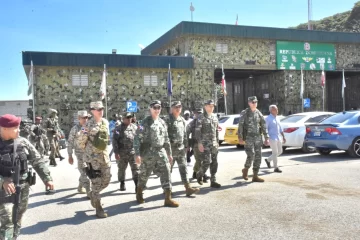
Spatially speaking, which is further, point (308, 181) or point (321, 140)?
point (321, 140)

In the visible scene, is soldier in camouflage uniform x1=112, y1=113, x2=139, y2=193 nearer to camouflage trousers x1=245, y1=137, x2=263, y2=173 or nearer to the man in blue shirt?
camouflage trousers x1=245, y1=137, x2=263, y2=173

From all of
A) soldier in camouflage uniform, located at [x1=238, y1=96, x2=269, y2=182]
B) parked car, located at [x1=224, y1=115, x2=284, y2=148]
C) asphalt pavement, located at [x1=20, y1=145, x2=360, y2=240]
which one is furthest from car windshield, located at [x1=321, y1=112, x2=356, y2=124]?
soldier in camouflage uniform, located at [x1=238, y1=96, x2=269, y2=182]

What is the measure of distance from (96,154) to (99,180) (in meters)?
0.41

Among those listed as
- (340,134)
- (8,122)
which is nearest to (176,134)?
(8,122)

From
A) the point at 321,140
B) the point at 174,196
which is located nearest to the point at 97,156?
the point at 174,196

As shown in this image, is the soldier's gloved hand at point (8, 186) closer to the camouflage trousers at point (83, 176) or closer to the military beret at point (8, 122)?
the military beret at point (8, 122)

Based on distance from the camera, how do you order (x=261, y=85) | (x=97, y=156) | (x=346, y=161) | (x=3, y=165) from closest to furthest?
(x=3, y=165) → (x=97, y=156) → (x=346, y=161) → (x=261, y=85)

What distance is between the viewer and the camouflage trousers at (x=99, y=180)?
17.7 ft

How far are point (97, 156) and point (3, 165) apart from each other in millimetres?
1943

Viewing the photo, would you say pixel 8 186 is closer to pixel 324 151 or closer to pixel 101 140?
pixel 101 140

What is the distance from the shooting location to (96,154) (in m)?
5.45

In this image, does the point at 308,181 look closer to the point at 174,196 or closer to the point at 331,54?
the point at 174,196

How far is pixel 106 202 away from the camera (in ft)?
20.9

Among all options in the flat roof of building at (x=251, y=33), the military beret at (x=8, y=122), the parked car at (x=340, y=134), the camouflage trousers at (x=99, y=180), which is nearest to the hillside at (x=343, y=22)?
the flat roof of building at (x=251, y=33)
